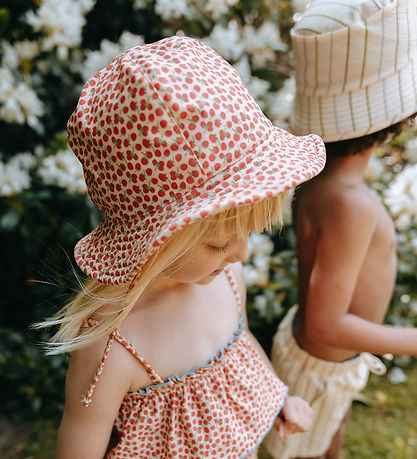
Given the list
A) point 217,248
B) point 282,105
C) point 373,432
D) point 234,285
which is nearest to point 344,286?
point 234,285

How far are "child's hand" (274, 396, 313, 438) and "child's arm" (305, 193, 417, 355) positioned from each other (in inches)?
9.4

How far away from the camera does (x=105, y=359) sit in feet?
3.35

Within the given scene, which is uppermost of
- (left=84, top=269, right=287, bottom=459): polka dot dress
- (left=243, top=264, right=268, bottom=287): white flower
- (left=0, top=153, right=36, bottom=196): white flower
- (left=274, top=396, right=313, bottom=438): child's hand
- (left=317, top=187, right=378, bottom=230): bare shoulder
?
(left=317, top=187, right=378, bottom=230): bare shoulder

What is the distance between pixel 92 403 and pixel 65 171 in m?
1.38

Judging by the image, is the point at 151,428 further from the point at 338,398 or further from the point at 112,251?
the point at 338,398

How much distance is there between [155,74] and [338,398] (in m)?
1.56

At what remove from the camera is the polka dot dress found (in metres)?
1.12

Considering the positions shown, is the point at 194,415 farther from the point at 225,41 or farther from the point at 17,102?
the point at 225,41

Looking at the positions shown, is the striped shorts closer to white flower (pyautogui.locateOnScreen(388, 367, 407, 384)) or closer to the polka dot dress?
the polka dot dress

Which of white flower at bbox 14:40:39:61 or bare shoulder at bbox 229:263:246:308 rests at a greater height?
white flower at bbox 14:40:39:61

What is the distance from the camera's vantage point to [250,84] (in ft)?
8.45

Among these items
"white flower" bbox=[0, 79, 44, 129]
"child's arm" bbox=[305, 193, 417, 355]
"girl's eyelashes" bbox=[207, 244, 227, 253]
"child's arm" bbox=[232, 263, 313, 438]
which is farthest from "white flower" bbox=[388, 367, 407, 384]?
"white flower" bbox=[0, 79, 44, 129]

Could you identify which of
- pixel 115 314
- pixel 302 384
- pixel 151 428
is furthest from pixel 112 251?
pixel 302 384

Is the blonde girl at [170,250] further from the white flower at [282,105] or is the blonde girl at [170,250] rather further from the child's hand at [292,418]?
the white flower at [282,105]
